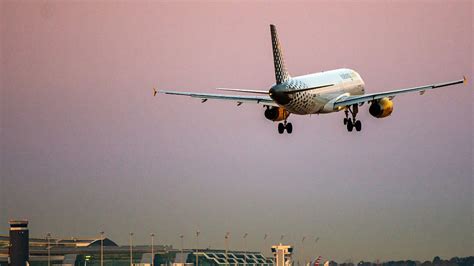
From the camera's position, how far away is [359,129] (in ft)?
515

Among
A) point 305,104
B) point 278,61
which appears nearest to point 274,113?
point 305,104

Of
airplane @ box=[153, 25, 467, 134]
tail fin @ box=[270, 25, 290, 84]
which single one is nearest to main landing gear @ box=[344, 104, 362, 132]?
airplane @ box=[153, 25, 467, 134]

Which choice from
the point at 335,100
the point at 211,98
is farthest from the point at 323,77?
the point at 211,98

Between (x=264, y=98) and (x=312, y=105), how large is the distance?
232 inches

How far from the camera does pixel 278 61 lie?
15125cm

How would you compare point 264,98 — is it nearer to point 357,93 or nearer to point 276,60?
point 276,60

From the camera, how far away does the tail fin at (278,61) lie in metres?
150

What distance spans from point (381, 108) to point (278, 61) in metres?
13.1

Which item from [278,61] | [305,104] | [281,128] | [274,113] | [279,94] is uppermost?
[278,61]

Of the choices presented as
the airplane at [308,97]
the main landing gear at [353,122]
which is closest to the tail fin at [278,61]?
the airplane at [308,97]

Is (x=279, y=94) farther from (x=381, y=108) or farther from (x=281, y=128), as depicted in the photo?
(x=381, y=108)

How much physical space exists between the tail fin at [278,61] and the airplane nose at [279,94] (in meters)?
3.04

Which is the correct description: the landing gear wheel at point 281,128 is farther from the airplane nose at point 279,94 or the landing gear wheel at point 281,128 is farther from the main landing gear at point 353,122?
the airplane nose at point 279,94

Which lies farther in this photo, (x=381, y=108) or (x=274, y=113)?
(x=274, y=113)
